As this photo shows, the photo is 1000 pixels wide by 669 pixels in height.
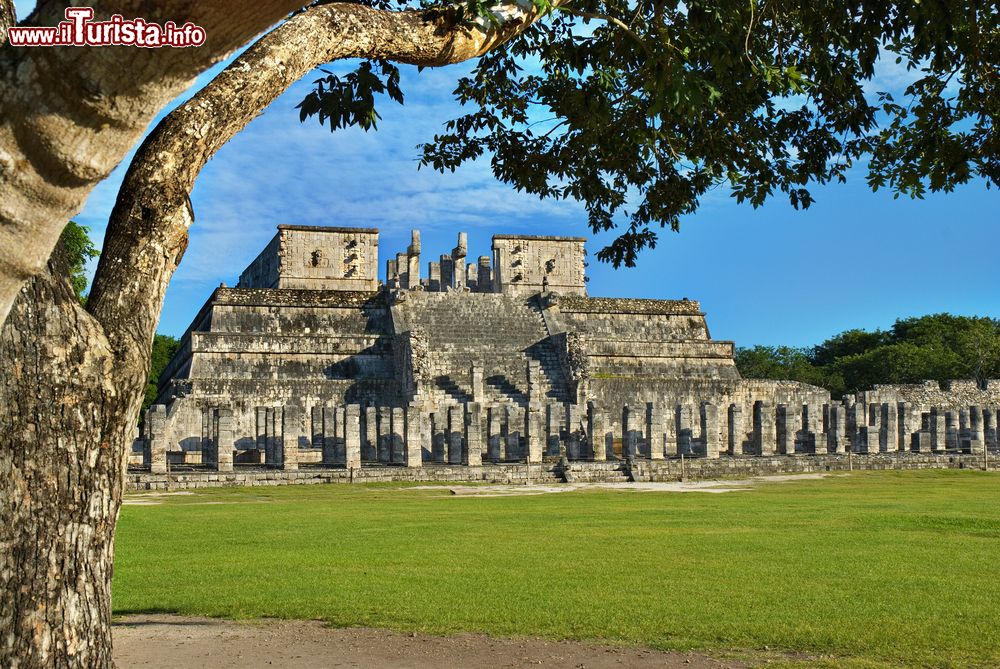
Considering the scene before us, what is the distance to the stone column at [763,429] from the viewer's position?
98.9 feet

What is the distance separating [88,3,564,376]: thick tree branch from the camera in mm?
4793

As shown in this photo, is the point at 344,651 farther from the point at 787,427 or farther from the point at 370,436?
the point at 787,427

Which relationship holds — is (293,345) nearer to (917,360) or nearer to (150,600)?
(150,600)

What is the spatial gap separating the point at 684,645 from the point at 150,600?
4.49 meters

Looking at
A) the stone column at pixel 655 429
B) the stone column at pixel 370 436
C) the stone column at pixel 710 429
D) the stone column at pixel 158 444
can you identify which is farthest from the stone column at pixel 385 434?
the stone column at pixel 710 429

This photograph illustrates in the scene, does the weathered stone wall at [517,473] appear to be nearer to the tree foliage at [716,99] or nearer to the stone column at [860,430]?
the stone column at [860,430]

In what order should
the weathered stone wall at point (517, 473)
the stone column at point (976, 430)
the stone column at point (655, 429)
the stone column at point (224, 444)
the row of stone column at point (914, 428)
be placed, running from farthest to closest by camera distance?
the stone column at point (976, 430)
the row of stone column at point (914, 428)
the stone column at point (655, 429)
the stone column at point (224, 444)
the weathered stone wall at point (517, 473)

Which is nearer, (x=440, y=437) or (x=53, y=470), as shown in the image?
(x=53, y=470)

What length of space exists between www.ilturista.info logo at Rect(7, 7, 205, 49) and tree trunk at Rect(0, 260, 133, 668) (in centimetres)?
149

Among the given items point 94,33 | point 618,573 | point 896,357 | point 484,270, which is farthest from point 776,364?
point 94,33

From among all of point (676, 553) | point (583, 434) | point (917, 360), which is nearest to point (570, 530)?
point (676, 553)

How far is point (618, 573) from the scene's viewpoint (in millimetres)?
9453

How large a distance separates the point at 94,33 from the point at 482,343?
34241 mm

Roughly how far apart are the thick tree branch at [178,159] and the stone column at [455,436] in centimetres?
2279
